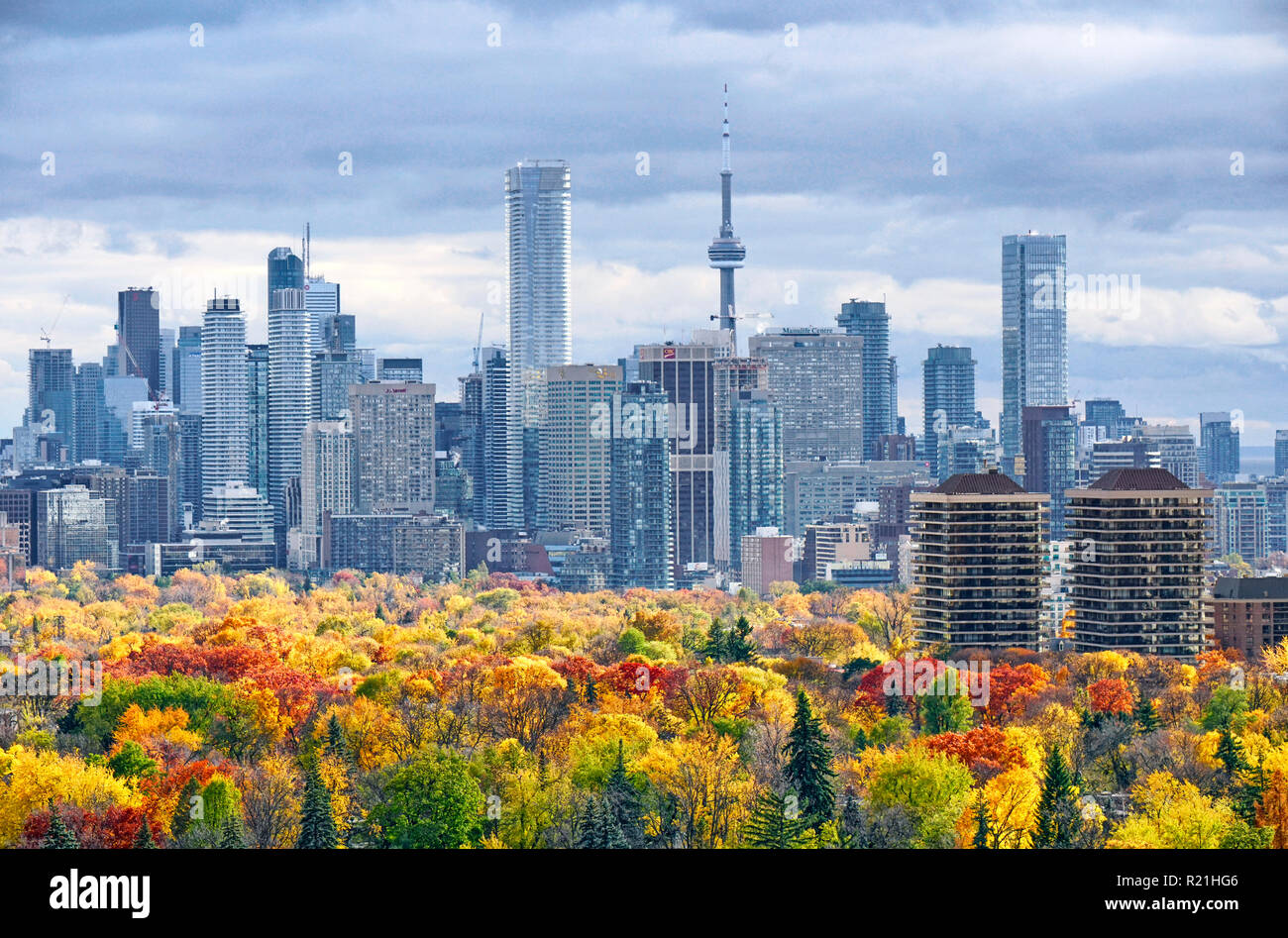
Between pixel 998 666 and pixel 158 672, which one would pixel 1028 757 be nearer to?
pixel 998 666

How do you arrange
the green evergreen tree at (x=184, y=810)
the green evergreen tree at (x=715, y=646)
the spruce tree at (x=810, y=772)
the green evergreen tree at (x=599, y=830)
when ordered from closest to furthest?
the green evergreen tree at (x=599, y=830)
the green evergreen tree at (x=184, y=810)
the spruce tree at (x=810, y=772)
the green evergreen tree at (x=715, y=646)

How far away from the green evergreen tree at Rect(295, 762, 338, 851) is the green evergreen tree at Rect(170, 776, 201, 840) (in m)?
1.97

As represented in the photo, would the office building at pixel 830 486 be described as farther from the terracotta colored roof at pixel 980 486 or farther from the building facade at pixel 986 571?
the building facade at pixel 986 571

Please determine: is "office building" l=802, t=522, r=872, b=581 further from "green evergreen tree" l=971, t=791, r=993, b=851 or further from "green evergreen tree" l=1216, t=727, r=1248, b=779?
"green evergreen tree" l=971, t=791, r=993, b=851

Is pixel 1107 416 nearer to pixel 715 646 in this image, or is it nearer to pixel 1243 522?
pixel 1243 522

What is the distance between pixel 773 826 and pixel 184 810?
34.6 ft

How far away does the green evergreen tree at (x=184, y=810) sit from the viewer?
35006 millimetres

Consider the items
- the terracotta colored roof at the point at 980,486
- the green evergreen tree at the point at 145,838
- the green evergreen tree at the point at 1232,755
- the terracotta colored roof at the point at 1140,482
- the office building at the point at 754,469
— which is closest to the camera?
the green evergreen tree at the point at 145,838

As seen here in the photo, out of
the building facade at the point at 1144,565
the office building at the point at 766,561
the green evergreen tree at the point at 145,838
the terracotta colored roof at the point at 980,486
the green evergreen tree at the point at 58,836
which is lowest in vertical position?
the office building at the point at 766,561

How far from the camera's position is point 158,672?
189 feet

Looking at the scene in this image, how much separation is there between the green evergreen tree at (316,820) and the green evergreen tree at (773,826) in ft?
22.1

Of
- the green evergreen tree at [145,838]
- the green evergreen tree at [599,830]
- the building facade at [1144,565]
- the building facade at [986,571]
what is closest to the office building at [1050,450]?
the building facade at [1144,565]

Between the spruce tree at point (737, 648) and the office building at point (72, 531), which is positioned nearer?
the spruce tree at point (737, 648)

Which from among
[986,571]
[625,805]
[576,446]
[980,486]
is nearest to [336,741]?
[625,805]
